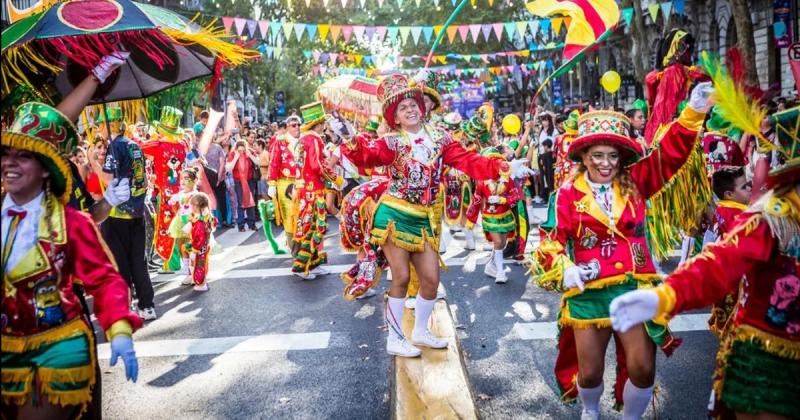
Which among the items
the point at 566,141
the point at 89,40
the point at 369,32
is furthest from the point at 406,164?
the point at 369,32

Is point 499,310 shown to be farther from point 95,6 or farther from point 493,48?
point 493,48

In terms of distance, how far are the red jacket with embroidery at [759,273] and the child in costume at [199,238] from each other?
6746 millimetres

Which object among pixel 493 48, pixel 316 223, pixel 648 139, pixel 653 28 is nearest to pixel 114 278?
pixel 648 139

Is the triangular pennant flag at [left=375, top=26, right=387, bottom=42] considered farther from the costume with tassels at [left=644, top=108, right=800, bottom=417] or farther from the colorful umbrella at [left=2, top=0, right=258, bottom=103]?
the costume with tassels at [left=644, top=108, right=800, bottom=417]

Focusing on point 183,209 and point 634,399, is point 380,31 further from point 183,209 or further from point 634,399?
point 634,399

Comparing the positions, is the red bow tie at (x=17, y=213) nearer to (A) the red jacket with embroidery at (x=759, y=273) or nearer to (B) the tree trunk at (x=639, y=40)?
(A) the red jacket with embroidery at (x=759, y=273)

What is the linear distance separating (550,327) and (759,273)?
138 inches

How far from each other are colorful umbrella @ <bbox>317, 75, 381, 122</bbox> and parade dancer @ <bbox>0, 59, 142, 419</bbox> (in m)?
13.6

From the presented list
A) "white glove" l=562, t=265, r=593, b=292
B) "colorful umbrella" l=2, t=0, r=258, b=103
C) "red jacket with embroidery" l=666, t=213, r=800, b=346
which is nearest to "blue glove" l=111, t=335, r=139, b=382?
"colorful umbrella" l=2, t=0, r=258, b=103

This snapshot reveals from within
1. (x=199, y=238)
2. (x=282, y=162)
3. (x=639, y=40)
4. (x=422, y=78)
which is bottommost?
(x=199, y=238)

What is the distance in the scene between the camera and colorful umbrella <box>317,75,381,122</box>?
16.7 meters

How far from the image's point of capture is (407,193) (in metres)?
5.55

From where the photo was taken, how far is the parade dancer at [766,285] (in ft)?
8.64

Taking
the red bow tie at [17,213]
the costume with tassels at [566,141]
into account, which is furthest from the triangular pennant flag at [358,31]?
the red bow tie at [17,213]
